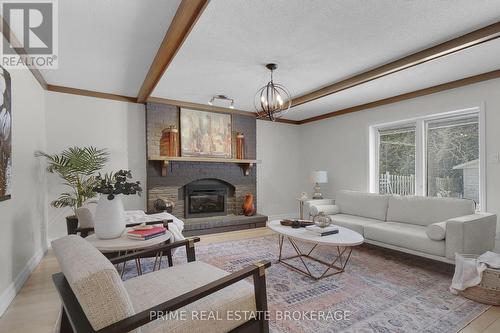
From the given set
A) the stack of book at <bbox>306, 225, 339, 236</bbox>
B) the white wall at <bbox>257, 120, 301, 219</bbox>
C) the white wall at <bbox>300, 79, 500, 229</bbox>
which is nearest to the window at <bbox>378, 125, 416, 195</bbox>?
the white wall at <bbox>300, 79, 500, 229</bbox>

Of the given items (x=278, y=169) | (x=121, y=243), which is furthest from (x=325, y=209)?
(x=121, y=243)

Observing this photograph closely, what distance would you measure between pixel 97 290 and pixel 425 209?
12.7 feet

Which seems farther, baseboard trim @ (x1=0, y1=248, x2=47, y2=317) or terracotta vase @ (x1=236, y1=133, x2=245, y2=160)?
terracotta vase @ (x1=236, y1=133, x2=245, y2=160)

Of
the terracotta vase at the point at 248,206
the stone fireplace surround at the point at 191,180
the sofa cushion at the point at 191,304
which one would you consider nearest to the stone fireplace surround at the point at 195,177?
the stone fireplace surround at the point at 191,180

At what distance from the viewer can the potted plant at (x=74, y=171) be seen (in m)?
3.60

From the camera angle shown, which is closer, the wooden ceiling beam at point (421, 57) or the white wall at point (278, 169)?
the wooden ceiling beam at point (421, 57)

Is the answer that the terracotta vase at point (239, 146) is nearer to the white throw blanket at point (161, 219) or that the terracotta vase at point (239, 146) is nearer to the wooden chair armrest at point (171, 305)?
the white throw blanket at point (161, 219)

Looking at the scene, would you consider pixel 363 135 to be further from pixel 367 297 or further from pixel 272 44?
pixel 367 297

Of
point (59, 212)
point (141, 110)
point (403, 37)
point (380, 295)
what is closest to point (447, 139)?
point (403, 37)

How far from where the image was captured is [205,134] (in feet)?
16.5

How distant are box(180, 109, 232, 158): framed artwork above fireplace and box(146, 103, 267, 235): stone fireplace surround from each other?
0.17 m

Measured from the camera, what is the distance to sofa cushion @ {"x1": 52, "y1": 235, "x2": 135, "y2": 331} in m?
0.97

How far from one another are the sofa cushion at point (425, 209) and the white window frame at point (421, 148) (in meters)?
→ 0.49

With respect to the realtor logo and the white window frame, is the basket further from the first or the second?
the realtor logo
